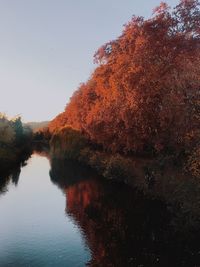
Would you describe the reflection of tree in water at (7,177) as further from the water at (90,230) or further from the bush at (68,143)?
the bush at (68,143)

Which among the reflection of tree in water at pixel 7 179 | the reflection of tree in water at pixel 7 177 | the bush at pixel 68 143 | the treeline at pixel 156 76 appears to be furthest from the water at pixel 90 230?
the bush at pixel 68 143

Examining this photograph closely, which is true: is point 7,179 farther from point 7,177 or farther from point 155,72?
point 155,72

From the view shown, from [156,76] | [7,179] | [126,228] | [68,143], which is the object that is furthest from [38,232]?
[68,143]

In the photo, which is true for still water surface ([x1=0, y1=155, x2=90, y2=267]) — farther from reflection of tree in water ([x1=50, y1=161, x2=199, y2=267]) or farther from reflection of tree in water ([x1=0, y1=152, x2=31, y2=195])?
reflection of tree in water ([x1=0, y1=152, x2=31, y2=195])

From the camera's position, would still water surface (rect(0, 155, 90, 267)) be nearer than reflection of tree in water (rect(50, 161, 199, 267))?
No

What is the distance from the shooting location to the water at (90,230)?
26109mm

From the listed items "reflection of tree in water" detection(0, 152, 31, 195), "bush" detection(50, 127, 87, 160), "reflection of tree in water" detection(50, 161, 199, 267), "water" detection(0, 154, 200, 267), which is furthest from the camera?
"bush" detection(50, 127, 87, 160)

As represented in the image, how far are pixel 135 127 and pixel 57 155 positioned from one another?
50664mm

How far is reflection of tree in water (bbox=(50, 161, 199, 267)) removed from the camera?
85.3ft

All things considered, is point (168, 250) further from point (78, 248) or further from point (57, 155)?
point (57, 155)

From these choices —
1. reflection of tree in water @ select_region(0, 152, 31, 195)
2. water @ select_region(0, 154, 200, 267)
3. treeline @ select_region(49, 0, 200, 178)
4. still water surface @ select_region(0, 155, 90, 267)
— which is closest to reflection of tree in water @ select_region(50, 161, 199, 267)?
water @ select_region(0, 154, 200, 267)

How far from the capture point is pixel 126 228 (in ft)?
107

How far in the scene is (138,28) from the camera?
45.7 meters

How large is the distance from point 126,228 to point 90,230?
2.90 metres
